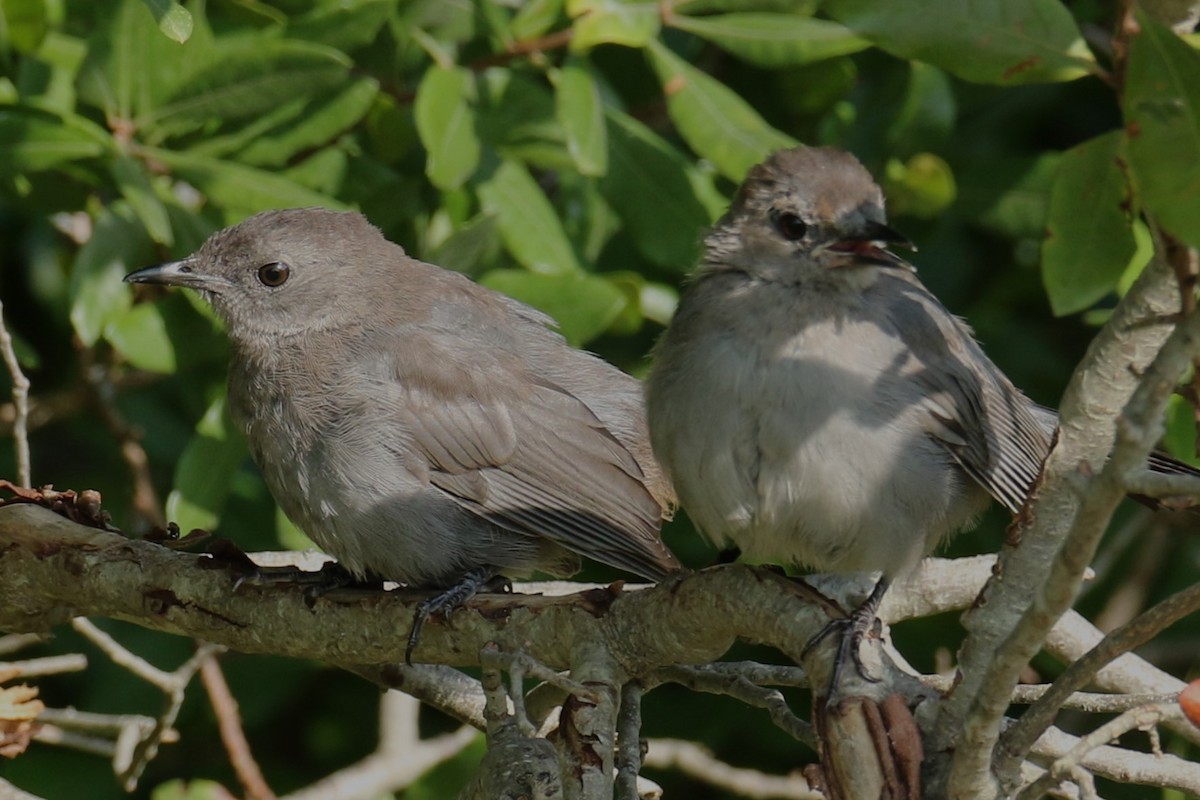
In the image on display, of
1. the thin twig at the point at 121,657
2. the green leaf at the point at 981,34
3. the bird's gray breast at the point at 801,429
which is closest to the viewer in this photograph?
the green leaf at the point at 981,34

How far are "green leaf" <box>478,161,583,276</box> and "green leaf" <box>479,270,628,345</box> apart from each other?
0.23 feet

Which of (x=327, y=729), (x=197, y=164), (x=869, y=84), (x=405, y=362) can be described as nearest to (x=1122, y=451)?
(x=405, y=362)

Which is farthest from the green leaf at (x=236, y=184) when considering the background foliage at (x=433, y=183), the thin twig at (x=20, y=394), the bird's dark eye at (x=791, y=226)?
the bird's dark eye at (x=791, y=226)

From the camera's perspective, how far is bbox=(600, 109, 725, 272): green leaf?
5.04m

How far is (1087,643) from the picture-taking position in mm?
4555

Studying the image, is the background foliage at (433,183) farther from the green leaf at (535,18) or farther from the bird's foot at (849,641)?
the bird's foot at (849,641)

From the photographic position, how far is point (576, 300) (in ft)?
16.4

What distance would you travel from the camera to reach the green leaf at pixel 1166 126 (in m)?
2.09

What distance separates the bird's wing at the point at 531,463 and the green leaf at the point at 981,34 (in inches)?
83.9

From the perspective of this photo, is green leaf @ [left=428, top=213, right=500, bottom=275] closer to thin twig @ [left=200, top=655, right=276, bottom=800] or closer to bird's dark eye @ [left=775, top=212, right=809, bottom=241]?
bird's dark eye @ [left=775, top=212, right=809, bottom=241]

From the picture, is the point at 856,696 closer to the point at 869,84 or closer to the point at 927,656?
the point at 927,656

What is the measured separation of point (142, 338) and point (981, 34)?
3156 mm

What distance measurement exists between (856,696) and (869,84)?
3492mm

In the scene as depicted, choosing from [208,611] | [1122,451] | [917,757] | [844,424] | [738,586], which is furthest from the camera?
[208,611]
